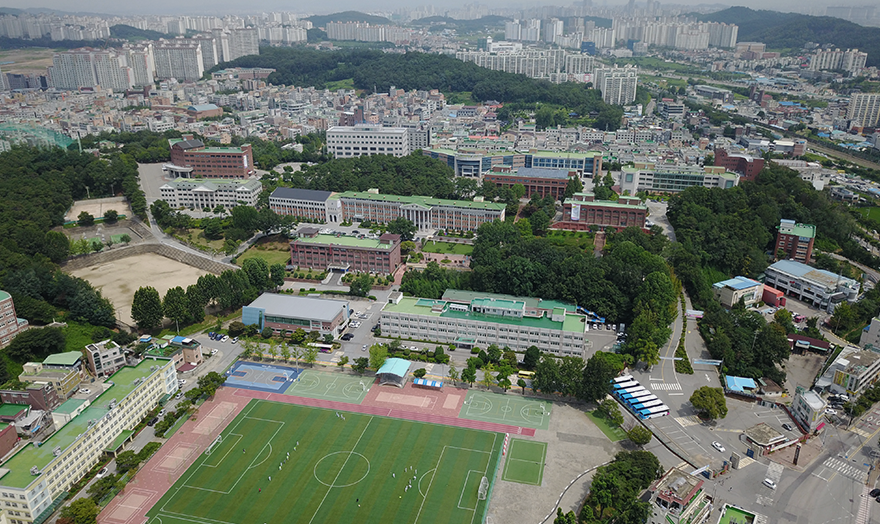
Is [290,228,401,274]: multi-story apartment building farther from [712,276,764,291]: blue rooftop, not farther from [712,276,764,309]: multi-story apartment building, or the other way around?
[712,276,764,291]: blue rooftop

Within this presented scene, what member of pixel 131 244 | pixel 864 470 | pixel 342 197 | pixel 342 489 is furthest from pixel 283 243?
pixel 864 470

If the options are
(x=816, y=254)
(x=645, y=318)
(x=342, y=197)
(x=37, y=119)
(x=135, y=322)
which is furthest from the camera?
(x=37, y=119)

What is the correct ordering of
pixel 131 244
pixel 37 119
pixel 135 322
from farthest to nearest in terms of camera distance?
pixel 37 119 → pixel 131 244 → pixel 135 322

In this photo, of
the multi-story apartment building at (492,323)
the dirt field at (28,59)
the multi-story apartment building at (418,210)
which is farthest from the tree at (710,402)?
the dirt field at (28,59)

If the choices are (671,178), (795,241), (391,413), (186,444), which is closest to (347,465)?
(391,413)

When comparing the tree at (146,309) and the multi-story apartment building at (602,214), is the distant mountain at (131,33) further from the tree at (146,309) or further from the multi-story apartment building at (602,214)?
the tree at (146,309)

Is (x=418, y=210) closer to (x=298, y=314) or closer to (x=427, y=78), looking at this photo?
(x=298, y=314)

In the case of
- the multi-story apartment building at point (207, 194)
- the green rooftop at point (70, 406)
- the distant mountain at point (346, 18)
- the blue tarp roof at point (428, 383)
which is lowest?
the blue tarp roof at point (428, 383)

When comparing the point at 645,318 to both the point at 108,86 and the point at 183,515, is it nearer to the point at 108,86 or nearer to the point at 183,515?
the point at 183,515
